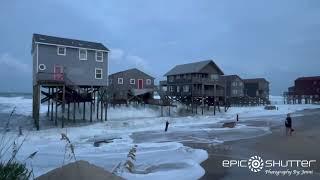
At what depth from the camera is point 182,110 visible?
63500 mm

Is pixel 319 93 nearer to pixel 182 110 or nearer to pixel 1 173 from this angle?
pixel 182 110

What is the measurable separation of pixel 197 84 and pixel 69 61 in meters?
27.9

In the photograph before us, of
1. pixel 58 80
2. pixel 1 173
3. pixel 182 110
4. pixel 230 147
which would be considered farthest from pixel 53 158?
pixel 182 110

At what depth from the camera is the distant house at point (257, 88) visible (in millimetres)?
104438

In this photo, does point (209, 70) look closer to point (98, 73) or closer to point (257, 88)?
point (98, 73)

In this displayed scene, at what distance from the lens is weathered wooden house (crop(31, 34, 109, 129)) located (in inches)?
1425

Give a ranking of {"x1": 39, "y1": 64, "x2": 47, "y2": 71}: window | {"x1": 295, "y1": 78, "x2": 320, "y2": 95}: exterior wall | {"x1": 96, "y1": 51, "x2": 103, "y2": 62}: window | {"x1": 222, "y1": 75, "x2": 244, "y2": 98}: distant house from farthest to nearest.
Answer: {"x1": 295, "y1": 78, "x2": 320, "y2": 95}: exterior wall, {"x1": 222, "y1": 75, "x2": 244, "y2": 98}: distant house, {"x1": 96, "y1": 51, "x2": 103, "y2": 62}: window, {"x1": 39, "y1": 64, "x2": 47, "y2": 71}: window

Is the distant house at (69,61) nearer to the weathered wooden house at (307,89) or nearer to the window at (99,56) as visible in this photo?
the window at (99,56)

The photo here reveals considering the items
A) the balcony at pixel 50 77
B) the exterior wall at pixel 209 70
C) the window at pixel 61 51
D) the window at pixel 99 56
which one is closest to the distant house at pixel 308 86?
the exterior wall at pixel 209 70

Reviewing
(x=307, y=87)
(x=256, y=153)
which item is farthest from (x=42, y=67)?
(x=307, y=87)

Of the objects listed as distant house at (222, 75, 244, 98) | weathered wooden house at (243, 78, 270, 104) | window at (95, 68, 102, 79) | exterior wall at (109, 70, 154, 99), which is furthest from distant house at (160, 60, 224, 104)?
weathered wooden house at (243, 78, 270, 104)

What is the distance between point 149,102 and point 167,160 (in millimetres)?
40744

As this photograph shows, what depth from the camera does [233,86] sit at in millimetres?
91312

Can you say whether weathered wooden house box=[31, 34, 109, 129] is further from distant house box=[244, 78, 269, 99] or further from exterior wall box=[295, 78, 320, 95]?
exterior wall box=[295, 78, 320, 95]
